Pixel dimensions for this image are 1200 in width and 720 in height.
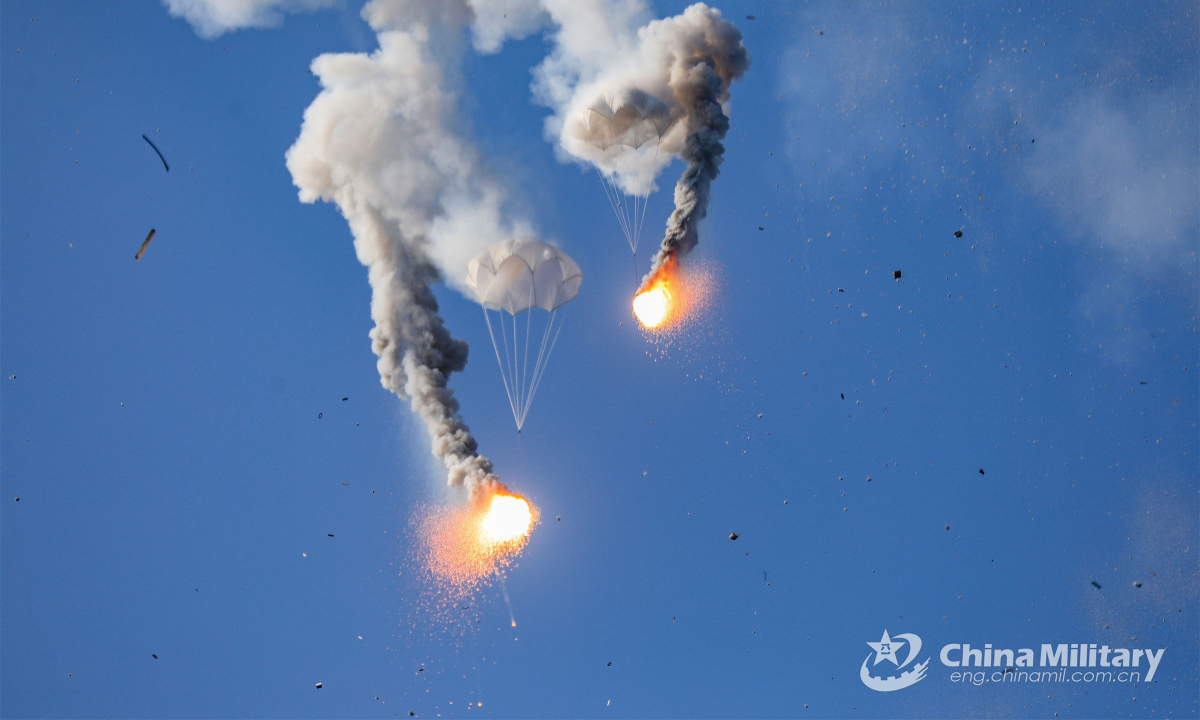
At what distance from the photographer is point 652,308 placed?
19.0 metres

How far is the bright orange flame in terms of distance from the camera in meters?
18.9

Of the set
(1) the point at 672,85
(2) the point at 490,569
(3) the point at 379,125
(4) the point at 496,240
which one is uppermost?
(1) the point at 672,85

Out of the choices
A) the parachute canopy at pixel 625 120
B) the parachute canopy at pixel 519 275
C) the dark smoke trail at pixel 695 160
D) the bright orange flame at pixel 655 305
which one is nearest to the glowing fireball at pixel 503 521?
the parachute canopy at pixel 519 275

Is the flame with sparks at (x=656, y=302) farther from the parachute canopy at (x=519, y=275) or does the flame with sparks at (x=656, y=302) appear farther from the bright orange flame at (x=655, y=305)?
the parachute canopy at (x=519, y=275)

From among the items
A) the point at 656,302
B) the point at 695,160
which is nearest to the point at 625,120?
the point at 695,160

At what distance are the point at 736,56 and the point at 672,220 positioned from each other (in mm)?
4453

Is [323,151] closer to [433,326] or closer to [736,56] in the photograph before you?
[433,326]

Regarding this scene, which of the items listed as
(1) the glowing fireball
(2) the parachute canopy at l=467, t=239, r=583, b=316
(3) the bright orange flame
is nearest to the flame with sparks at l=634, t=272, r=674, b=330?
(3) the bright orange flame

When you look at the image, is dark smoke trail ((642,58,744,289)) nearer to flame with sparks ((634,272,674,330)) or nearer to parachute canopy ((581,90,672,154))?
flame with sparks ((634,272,674,330))

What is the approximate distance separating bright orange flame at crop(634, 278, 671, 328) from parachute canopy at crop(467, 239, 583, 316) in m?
1.93

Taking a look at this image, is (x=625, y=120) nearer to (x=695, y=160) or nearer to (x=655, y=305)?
(x=695, y=160)

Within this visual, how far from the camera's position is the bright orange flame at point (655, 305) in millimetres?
18922

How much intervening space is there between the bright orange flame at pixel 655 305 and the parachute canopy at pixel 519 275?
6.34 ft

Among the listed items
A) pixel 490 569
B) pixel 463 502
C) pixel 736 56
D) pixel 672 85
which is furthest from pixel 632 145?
pixel 490 569
